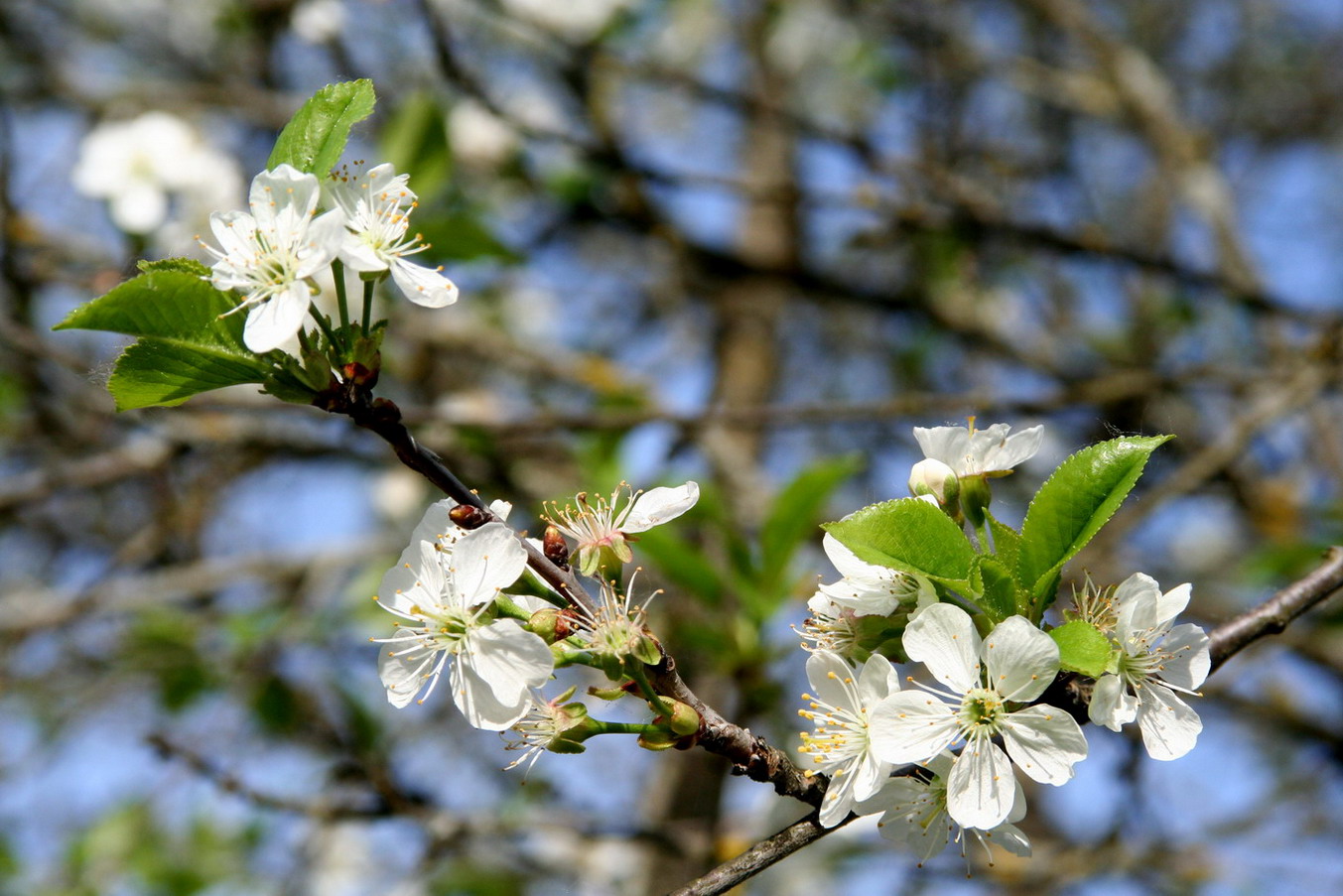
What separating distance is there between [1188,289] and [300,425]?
104 inches

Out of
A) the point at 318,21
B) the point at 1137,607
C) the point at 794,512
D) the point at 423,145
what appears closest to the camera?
the point at 1137,607

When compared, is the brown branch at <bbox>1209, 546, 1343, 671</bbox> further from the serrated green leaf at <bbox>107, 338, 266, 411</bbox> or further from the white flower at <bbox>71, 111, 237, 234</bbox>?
the white flower at <bbox>71, 111, 237, 234</bbox>

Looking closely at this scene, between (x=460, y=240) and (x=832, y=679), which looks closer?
(x=832, y=679)

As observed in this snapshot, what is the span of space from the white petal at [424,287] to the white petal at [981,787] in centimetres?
60

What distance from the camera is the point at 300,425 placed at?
3.27 meters

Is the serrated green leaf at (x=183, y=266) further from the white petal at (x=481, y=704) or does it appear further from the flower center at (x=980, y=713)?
the flower center at (x=980, y=713)

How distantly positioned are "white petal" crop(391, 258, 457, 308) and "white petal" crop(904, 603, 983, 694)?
1.63 ft

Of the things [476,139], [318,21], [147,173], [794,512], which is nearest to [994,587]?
[794,512]

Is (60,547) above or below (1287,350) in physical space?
below

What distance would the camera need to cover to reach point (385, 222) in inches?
39.9

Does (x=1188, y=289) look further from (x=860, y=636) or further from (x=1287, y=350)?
(x=860, y=636)

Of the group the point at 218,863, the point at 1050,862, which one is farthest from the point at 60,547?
the point at 1050,862

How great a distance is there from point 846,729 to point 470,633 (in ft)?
1.17

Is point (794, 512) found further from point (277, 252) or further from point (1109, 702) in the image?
point (277, 252)
